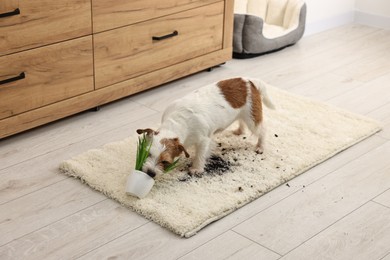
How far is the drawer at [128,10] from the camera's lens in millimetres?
2809

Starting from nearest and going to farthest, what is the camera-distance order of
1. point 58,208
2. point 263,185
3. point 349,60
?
point 58,208 → point 263,185 → point 349,60

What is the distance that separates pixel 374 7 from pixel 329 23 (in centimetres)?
35

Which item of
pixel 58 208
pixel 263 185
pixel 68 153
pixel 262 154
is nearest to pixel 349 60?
pixel 262 154

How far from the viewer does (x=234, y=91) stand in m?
2.52

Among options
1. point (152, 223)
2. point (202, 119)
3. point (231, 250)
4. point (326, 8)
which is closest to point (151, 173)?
point (152, 223)

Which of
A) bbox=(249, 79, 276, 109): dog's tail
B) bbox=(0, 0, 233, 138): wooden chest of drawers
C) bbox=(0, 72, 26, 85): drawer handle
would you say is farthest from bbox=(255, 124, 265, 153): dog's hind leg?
bbox=(0, 72, 26, 85): drawer handle

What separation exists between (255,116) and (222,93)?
6.5 inches

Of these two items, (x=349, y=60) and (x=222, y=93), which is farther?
(x=349, y=60)

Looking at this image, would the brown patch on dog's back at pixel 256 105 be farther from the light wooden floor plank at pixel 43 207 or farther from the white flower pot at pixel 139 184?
the light wooden floor plank at pixel 43 207

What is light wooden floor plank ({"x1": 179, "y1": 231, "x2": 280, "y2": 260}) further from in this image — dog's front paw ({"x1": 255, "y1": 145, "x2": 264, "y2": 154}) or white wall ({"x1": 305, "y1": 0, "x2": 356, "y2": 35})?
white wall ({"x1": 305, "y1": 0, "x2": 356, "y2": 35})

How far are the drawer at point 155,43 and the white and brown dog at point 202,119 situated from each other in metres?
0.58

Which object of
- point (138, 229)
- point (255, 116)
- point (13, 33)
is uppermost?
point (13, 33)

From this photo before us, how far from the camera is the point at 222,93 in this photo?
98.6 inches

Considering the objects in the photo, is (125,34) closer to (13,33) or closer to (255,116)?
(13,33)
